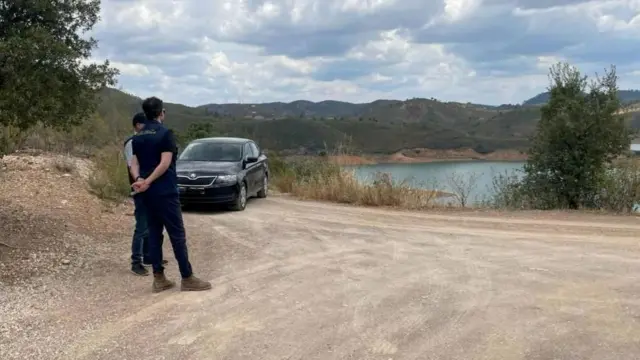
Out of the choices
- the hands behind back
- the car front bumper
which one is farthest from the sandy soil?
the car front bumper

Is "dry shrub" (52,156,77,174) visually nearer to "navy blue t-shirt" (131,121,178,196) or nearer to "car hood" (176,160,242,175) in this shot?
"car hood" (176,160,242,175)

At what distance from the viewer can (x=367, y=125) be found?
2805 inches

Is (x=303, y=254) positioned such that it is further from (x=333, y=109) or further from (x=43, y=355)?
(x=333, y=109)

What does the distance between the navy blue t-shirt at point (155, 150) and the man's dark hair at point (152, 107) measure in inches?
3.2

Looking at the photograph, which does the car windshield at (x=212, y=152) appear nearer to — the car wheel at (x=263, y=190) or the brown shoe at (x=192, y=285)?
the car wheel at (x=263, y=190)

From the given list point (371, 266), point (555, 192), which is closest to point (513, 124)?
point (555, 192)

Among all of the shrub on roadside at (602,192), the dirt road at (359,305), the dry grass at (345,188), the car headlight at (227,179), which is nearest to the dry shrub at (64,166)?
the car headlight at (227,179)

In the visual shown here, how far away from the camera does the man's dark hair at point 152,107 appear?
691 cm

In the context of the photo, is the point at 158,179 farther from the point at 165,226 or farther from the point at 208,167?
the point at 208,167

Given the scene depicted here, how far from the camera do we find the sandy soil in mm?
5398

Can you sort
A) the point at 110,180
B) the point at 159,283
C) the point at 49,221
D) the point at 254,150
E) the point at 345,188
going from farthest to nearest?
1. the point at 345,188
2. the point at 254,150
3. the point at 110,180
4. the point at 49,221
5. the point at 159,283

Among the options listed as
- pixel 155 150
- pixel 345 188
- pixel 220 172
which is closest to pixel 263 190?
pixel 345 188

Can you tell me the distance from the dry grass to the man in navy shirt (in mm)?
9510

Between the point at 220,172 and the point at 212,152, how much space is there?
1.42 meters
